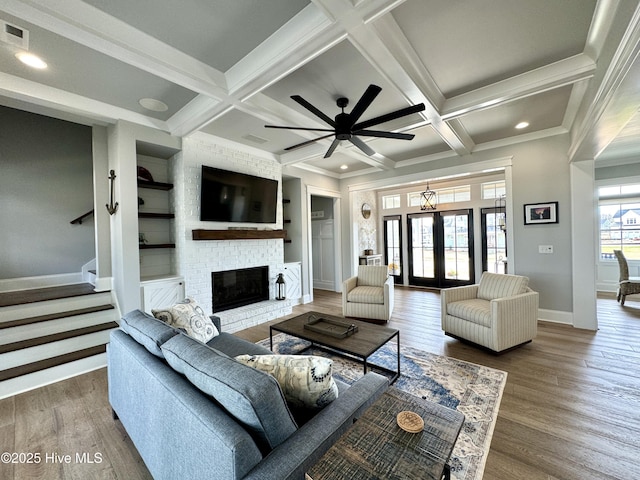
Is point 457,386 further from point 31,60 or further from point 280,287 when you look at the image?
point 31,60

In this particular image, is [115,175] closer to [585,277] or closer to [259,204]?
[259,204]

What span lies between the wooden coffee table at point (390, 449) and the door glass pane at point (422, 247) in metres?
6.07

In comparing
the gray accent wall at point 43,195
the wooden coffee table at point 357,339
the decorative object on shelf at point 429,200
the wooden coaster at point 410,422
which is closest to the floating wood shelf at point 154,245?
the gray accent wall at point 43,195

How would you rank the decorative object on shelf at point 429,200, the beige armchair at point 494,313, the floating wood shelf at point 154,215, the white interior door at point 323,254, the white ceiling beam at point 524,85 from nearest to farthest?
the white ceiling beam at point 524,85
the beige armchair at point 494,313
the floating wood shelf at point 154,215
the decorative object on shelf at point 429,200
the white interior door at point 323,254

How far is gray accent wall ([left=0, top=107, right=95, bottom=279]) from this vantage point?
382cm

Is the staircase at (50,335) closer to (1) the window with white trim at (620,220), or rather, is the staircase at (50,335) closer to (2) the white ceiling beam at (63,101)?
(2) the white ceiling beam at (63,101)

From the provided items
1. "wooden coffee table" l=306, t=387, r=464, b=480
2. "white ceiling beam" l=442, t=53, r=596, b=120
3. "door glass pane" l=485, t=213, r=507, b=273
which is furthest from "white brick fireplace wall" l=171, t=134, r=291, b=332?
"door glass pane" l=485, t=213, r=507, b=273

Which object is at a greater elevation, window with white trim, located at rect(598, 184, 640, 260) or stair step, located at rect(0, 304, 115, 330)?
window with white trim, located at rect(598, 184, 640, 260)

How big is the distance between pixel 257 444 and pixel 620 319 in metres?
5.63

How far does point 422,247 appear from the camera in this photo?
6.88 metres

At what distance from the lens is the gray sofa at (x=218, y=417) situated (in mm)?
890

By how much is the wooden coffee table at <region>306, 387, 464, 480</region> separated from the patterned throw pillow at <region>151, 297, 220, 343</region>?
65.3 inches

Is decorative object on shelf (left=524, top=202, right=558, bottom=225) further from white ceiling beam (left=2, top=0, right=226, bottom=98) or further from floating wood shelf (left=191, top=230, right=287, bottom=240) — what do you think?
white ceiling beam (left=2, top=0, right=226, bottom=98)

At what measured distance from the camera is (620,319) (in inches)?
156
